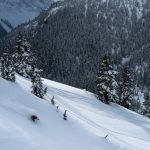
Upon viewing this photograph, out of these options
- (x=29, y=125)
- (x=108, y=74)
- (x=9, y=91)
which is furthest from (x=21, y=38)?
(x=29, y=125)

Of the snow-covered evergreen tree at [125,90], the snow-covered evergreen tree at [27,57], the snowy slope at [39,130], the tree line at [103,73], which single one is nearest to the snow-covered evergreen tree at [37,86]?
the snowy slope at [39,130]

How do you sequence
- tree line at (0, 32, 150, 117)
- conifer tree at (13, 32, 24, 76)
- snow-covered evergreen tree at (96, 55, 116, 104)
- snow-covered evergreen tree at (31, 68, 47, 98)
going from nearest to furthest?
snow-covered evergreen tree at (31, 68, 47, 98), snow-covered evergreen tree at (96, 55, 116, 104), tree line at (0, 32, 150, 117), conifer tree at (13, 32, 24, 76)

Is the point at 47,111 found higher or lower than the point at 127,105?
higher

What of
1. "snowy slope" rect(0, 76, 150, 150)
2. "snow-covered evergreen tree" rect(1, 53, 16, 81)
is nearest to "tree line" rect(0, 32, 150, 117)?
"snow-covered evergreen tree" rect(1, 53, 16, 81)

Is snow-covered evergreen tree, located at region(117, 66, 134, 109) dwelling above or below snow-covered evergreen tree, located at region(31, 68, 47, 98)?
below

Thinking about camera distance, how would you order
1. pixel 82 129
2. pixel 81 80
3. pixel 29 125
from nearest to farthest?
pixel 29 125 → pixel 82 129 → pixel 81 80

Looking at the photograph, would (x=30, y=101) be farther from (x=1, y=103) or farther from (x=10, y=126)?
(x=10, y=126)

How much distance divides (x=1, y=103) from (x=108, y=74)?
36456 millimetres

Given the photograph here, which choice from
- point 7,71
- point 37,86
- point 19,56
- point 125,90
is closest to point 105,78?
point 125,90

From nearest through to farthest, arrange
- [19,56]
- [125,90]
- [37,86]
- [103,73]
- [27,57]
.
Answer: [37,86] → [103,73] → [19,56] → [27,57] → [125,90]

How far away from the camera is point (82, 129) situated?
2016 cm

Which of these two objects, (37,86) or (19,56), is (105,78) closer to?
(19,56)

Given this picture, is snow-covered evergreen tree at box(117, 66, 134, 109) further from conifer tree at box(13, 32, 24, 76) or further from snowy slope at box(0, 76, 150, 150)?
snowy slope at box(0, 76, 150, 150)

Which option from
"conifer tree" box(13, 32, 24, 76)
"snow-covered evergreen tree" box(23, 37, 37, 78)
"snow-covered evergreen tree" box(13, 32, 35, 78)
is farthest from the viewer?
"snow-covered evergreen tree" box(23, 37, 37, 78)
